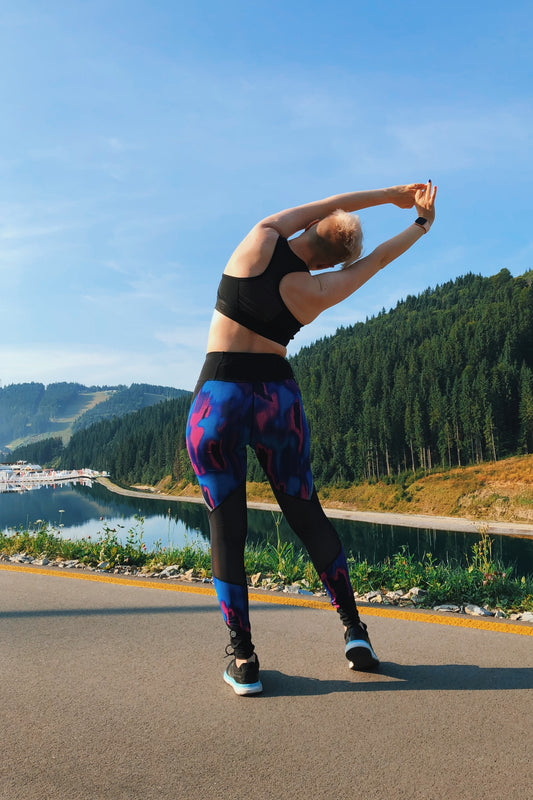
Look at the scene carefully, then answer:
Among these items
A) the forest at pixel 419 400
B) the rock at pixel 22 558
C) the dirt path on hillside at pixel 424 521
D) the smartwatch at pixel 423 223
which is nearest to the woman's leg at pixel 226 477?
the smartwatch at pixel 423 223

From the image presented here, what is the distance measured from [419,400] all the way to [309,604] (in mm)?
83035

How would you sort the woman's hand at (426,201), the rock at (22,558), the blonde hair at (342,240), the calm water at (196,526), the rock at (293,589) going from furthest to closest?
1. the calm water at (196,526)
2. the rock at (22,558)
3. the rock at (293,589)
4. the woman's hand at (426,201)
5. the blonde hair at (342,240)

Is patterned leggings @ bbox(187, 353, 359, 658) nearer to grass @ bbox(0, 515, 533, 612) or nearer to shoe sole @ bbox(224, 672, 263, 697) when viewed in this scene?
shoe sole @ bbox(224, 672, 263, 697)

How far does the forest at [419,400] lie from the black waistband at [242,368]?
240 ft

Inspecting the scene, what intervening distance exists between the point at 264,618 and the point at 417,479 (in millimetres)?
78327

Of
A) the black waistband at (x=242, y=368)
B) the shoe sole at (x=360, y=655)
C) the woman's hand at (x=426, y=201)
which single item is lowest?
the shoe sole at (x=360, y=655)

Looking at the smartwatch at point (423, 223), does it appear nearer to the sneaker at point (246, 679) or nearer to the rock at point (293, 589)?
the sneaker at point (246, 679)

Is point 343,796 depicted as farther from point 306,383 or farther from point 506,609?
point 306,383

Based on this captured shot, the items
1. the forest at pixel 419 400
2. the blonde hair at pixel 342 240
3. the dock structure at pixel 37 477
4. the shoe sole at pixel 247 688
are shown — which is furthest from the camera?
the dock structure at pixel 37 477

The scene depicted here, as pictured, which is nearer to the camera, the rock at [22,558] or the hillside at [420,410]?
the rock at [22,558]

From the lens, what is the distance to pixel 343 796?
1340 millimetres

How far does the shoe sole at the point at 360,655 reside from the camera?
2.12m

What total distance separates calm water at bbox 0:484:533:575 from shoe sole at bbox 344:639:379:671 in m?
26.4

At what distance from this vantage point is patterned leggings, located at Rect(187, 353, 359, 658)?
2.04m
